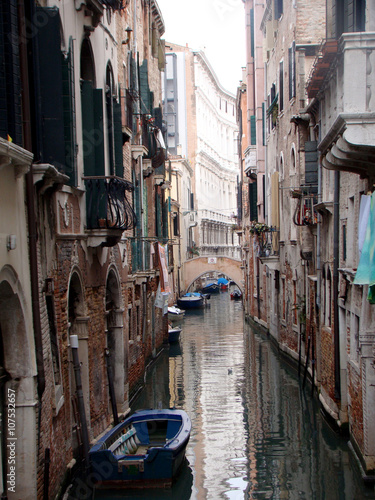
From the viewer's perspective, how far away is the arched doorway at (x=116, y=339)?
43.8 feet

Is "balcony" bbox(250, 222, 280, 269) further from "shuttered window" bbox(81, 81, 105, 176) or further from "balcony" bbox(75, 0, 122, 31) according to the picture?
"balcony" bbox(75, 0, 122, 31)

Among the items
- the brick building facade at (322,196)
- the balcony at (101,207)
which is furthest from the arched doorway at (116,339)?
the brick building facade at (322,196)

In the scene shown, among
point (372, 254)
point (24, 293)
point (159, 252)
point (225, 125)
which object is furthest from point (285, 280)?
point (225, 125)

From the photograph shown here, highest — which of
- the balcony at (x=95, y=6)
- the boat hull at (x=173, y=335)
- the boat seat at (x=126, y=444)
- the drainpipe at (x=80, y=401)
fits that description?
the balcony at (x=95, y=6)

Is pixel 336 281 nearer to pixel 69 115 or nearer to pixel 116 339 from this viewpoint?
pixel 116 339

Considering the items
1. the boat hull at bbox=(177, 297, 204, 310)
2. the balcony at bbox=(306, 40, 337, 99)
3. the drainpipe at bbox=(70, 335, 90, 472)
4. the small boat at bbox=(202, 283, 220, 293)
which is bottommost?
the small boat at bbox=(202, 283, 220, 293)

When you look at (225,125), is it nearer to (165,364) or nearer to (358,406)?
(165,364)

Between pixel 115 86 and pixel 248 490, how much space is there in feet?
25.4

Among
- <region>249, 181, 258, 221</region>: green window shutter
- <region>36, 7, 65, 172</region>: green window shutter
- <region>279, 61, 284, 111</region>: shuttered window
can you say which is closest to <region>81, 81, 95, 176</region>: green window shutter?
<region>36, 7, 65, 172</region>: green window shutter

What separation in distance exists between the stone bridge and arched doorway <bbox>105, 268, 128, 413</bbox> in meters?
27.3

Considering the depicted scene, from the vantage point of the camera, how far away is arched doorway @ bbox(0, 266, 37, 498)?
709cm

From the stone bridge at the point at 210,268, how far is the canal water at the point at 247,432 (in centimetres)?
1804

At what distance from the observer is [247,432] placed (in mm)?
13148

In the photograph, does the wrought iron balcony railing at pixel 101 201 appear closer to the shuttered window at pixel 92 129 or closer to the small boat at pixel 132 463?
the shuttered window at pixel 92 129
